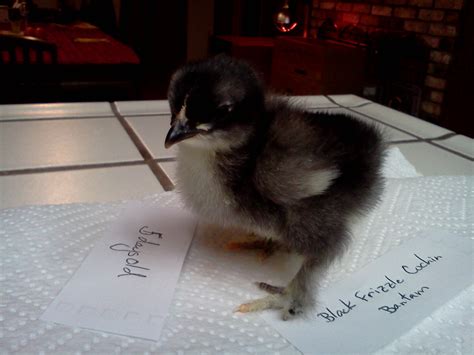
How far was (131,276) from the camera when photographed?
0.48m

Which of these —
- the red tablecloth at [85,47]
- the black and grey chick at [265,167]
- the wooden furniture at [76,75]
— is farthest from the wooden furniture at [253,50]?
the black and grey chick at [265,167]

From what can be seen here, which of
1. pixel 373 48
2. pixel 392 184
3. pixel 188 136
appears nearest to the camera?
pixel 188 136

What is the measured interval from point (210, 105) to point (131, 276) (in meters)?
0.20

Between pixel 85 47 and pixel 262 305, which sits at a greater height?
pixel 85 47

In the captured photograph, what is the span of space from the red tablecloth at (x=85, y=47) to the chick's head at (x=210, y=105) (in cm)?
134

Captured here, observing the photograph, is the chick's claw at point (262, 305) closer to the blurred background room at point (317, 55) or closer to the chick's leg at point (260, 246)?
the chick's leg at point (260, 246)

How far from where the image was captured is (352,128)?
0.51m

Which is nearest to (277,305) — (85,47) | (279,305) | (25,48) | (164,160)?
(279,305)

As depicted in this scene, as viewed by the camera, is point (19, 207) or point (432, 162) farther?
point (432, 162)

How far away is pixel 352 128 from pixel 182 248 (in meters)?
0.24

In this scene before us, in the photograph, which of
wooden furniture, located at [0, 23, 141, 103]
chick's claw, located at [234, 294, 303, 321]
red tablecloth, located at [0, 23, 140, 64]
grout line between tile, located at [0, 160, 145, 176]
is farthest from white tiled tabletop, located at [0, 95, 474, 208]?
red tablecloth, located at [0, 23, 140, 64]

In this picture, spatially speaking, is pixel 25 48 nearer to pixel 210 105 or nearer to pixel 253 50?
pixel 210 105

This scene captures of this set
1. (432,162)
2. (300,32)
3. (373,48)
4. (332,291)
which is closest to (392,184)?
(432,162)

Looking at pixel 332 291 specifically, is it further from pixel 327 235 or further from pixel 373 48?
pixel 373 48
